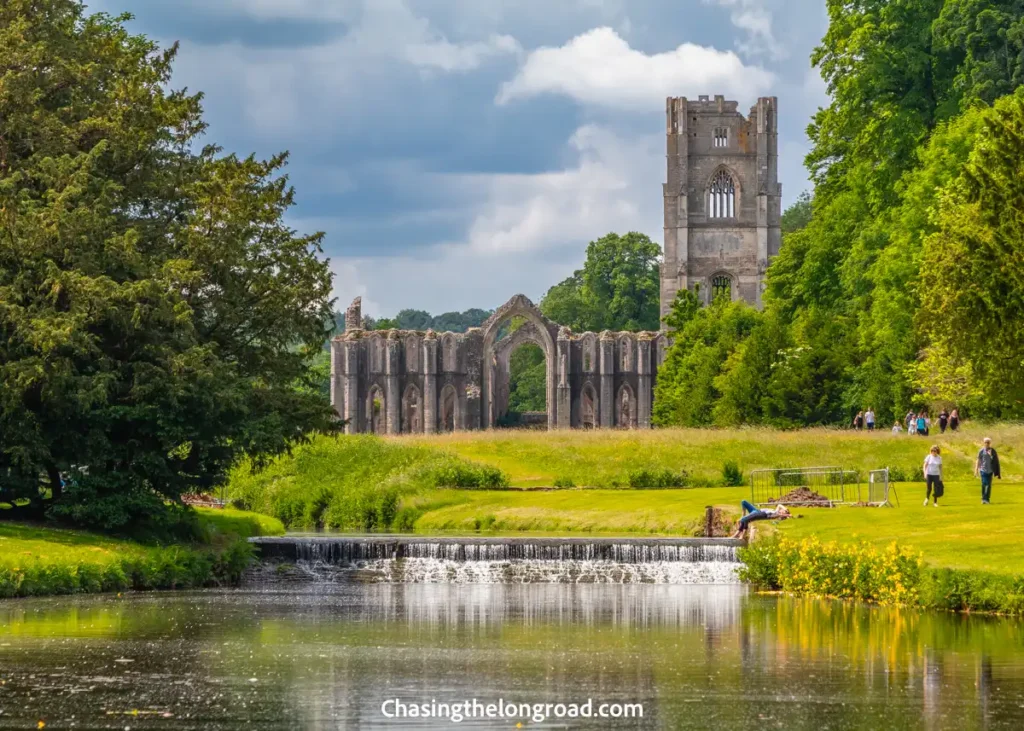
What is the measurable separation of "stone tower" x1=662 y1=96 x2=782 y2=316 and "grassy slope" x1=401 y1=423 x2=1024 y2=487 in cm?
6232

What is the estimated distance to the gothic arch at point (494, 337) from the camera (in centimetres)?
10575

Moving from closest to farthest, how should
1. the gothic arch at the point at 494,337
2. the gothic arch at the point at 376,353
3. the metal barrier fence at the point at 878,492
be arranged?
the metal barrier fence at the point at 878,492, the gothic arch at the point at 494,337, the gothic arch at the point at 376,353

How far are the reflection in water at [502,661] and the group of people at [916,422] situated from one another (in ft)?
89.3

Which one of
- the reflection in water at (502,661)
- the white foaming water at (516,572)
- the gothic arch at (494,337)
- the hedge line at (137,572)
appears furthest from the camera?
the gothic arch at (494,337)

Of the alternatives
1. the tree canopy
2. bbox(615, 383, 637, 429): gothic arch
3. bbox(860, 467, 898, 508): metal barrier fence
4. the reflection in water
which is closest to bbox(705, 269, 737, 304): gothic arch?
bbox(615, 383, 637, 429): gothic arch

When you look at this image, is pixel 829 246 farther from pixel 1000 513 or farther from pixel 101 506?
pixel 101 506

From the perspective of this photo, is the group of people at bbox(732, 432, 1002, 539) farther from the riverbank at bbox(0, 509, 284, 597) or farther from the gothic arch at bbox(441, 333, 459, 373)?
the gothic arch at bbox(441, 333, 459, 373)

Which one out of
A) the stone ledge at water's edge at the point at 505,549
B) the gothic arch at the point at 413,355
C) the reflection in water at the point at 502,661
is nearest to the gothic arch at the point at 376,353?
the gothic arch at the point at 413,355

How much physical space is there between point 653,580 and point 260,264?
1078 cm

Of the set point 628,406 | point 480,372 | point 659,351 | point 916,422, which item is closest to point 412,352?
point 480,372

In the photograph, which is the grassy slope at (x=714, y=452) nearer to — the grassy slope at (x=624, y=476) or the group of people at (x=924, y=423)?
the grassy slope at (x=624, y=476)

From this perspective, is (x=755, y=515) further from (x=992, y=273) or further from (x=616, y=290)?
(x=616, y=290)

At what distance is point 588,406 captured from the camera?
112312 mm

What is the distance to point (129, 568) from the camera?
30484 millimetres
